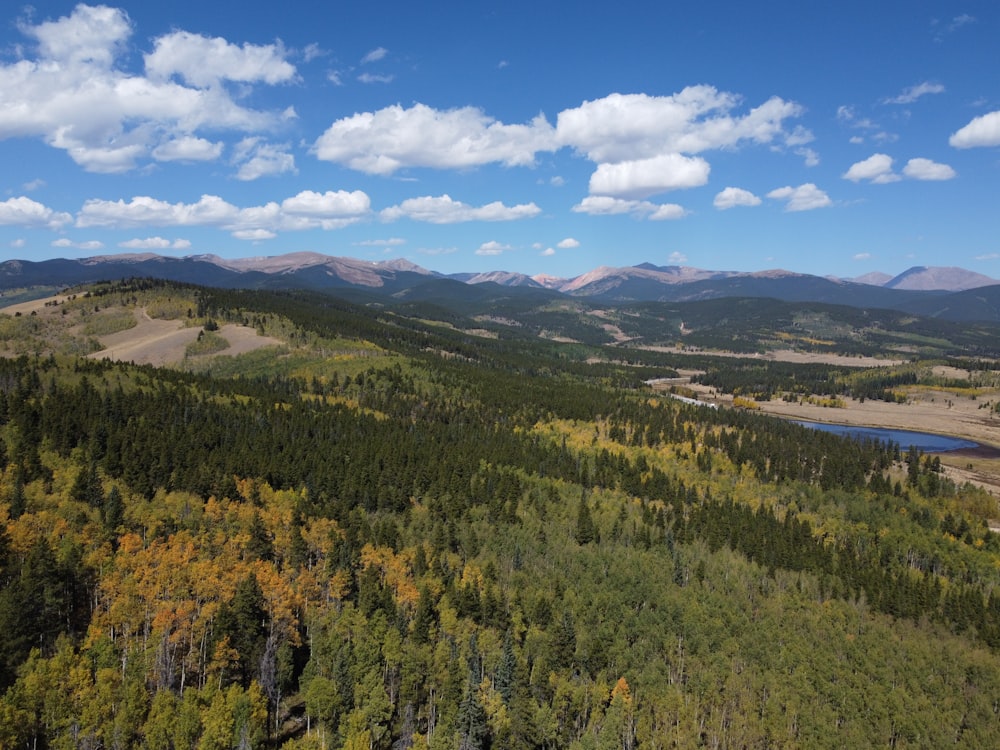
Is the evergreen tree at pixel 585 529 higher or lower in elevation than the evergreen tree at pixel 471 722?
higher

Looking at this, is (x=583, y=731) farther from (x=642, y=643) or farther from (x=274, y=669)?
(x=274, y=669)

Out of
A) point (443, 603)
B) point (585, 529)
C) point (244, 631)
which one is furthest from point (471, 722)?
point (585, 529)

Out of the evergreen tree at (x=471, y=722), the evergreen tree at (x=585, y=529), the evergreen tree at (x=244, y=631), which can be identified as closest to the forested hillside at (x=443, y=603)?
the evergreen tree at (x=244, y=631)

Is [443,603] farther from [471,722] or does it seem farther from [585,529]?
[585,529]

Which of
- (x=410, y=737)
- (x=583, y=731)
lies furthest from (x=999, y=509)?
(x=410, y=737)

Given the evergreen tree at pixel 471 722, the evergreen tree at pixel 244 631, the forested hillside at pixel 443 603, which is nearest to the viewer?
the evergreen tree at pixel 471 722

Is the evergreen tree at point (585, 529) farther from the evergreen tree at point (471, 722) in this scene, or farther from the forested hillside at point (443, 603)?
the evergreen tree at point (471, 722)

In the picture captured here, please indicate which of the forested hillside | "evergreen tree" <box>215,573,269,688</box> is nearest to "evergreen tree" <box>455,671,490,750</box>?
the forested hillside

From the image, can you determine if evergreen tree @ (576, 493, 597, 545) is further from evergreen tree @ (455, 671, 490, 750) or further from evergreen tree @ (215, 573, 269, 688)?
evergreen tree @ (215, 573, 269, 688)

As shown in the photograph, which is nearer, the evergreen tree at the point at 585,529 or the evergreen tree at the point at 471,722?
the evergreen tree at the point at 471,722
